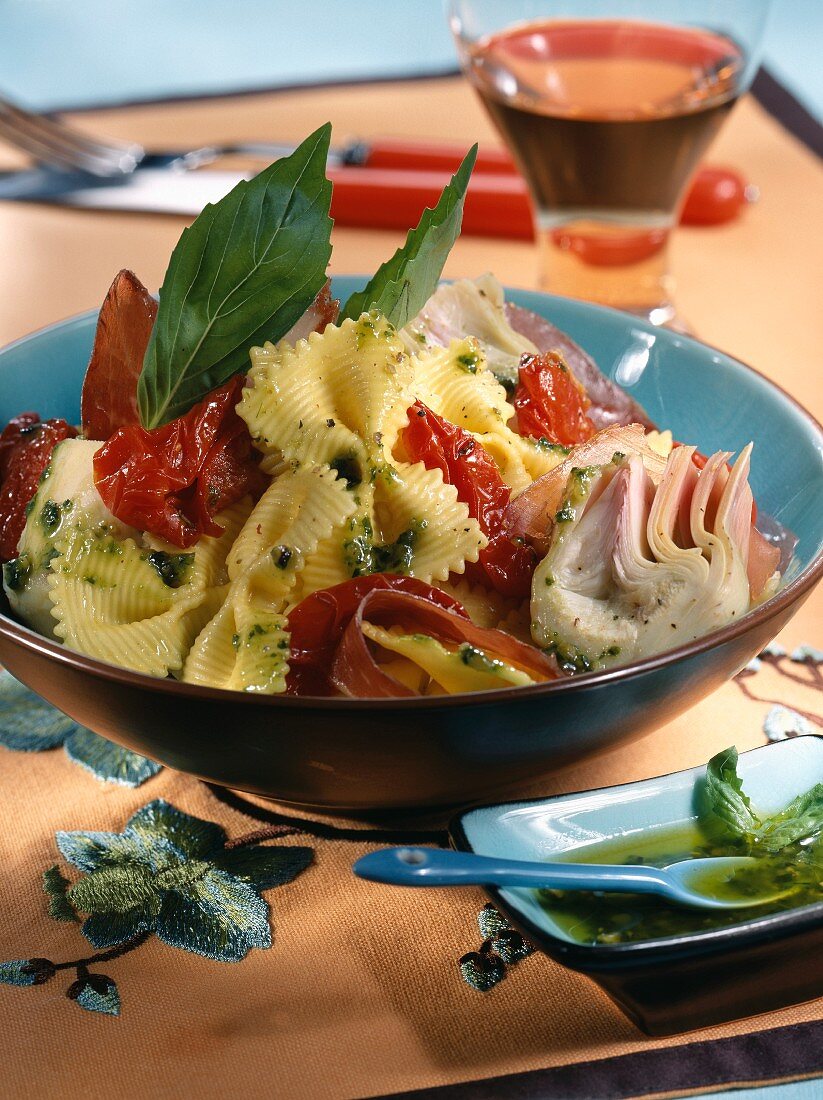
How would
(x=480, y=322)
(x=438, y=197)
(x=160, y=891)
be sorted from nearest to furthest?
(x=160, y=891) → (x=480, y=322) → (x=438, y=197)

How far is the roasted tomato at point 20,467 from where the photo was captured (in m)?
1.88

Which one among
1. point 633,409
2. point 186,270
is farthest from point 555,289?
point 186,270

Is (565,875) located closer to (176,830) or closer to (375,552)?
(375,552)

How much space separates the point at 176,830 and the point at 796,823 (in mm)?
828

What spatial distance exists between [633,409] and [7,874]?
127 centimetres

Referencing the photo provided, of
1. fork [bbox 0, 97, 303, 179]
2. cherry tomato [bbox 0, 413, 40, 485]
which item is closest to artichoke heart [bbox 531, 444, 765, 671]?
cherry tomato [bbox 0, 413, 40, 485]

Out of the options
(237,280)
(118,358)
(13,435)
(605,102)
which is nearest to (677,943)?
(237,280)

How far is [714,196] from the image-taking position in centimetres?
391

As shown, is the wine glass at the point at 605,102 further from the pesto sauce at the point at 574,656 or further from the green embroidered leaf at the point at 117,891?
the green embroidered leaf at the point at 117,891

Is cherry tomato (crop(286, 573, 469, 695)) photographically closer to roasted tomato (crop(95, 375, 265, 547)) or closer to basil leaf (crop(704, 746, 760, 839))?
roasted tomato (crop(95, 375, 265, 547))

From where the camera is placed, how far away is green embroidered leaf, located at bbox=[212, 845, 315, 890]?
1.68 meters

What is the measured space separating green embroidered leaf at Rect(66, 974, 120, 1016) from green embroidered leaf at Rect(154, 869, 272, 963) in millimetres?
91

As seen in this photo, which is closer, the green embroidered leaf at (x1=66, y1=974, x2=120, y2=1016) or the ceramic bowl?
the ceramic bowl

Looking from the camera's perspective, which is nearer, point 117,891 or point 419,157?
point 117,891
